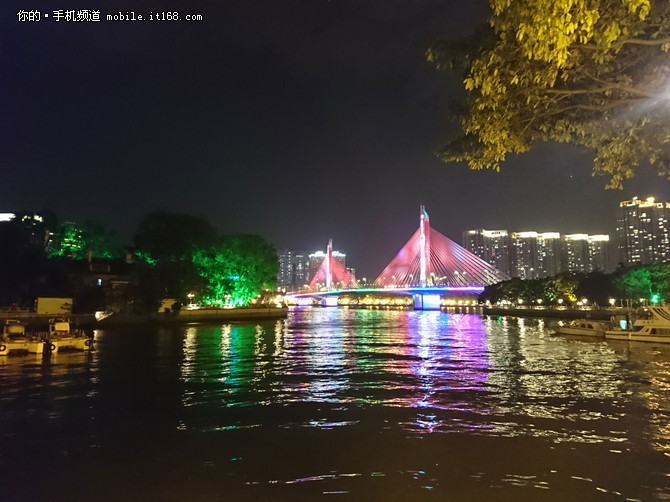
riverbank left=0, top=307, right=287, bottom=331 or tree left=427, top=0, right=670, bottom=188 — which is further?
riverbank left=0, top=307, right=287, bottom=331

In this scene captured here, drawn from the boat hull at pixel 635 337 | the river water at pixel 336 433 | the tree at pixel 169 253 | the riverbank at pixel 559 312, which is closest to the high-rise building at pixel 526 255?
the riverbank at pixel 559 312

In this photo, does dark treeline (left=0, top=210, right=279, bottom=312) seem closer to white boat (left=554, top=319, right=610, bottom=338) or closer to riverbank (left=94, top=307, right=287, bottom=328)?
riverbank (left=94, top=307, right=287, bottom=328)

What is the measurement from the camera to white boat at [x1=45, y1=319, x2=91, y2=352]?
24016 millimetres

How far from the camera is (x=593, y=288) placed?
238 ft

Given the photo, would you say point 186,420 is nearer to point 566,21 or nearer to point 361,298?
point 566,21

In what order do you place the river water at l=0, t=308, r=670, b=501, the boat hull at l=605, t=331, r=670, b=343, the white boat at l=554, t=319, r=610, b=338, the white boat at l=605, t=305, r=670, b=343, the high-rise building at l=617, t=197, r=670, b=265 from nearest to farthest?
the river water at l=0, t=308, r=670, b=501 → the boat hull at l=605, t=331, r=670, b=343 → the white boat at l=605, t=305, r=670, b=343 → the white boat at l=554, t=319, r=610, b=338 → the high-rise building at l=617, t=197, r=670, b=265

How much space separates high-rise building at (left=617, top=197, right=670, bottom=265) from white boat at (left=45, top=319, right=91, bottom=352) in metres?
108

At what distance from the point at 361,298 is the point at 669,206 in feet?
296

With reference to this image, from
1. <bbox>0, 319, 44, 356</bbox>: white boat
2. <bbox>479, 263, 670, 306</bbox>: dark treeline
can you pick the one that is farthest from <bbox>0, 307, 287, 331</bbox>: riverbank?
<bbox>479, 263, 670, 306</bbox>: dark treeline

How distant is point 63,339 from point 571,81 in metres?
26.1

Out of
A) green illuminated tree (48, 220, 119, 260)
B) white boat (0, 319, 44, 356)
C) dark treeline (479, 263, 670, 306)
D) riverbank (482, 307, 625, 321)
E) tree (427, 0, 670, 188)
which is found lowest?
riverbank (482, 307, 625, 321)

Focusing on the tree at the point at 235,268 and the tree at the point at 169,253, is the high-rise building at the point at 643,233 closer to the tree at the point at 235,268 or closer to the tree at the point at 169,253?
the tree at the point at 235,268

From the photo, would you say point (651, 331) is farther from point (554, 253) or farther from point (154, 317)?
point (554, 253)

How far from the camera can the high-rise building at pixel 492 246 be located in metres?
147
